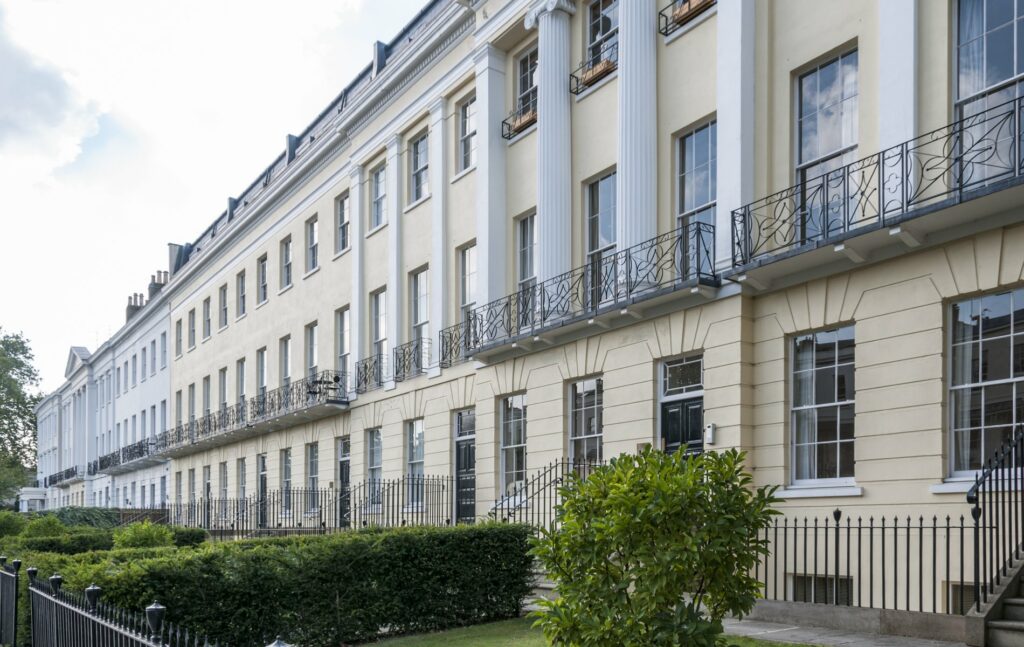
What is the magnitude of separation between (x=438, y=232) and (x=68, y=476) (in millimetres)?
58912

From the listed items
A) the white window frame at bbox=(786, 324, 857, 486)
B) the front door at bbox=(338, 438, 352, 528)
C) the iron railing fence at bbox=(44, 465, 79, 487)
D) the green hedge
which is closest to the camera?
the green hedge

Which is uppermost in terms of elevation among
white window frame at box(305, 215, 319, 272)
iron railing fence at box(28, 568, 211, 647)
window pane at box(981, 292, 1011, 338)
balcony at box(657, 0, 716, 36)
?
balcony at box(657, 0, 716, 36)

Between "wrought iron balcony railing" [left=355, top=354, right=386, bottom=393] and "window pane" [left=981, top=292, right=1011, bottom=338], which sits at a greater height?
"window pane" [left=981, top=292, right=1011, bottom=338]

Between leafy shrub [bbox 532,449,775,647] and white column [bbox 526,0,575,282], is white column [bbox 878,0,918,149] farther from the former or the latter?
white column [bbox 526,0,575,282]

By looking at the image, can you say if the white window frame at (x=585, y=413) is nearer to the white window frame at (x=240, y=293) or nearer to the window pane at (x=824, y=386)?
the window pane at (x=824, y=386)

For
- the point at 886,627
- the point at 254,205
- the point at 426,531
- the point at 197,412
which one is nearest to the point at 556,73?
the point at 426,531

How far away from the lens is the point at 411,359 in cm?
2434

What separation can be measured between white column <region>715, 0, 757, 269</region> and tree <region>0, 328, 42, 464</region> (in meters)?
70.5

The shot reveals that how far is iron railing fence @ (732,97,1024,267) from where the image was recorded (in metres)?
11.4

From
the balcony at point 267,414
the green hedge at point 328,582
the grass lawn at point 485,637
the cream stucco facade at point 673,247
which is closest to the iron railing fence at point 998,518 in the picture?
the cream stucco facade at point 673,247

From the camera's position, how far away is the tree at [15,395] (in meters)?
80.6

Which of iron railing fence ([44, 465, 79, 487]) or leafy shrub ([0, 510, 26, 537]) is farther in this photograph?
iron railing fence ([44, 465, 79, 487])

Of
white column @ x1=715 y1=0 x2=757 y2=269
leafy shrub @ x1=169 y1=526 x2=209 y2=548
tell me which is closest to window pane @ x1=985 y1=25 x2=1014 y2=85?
white column @ x1=715 y1=0 x2=757 y2=269

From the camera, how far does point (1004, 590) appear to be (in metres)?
9.55
